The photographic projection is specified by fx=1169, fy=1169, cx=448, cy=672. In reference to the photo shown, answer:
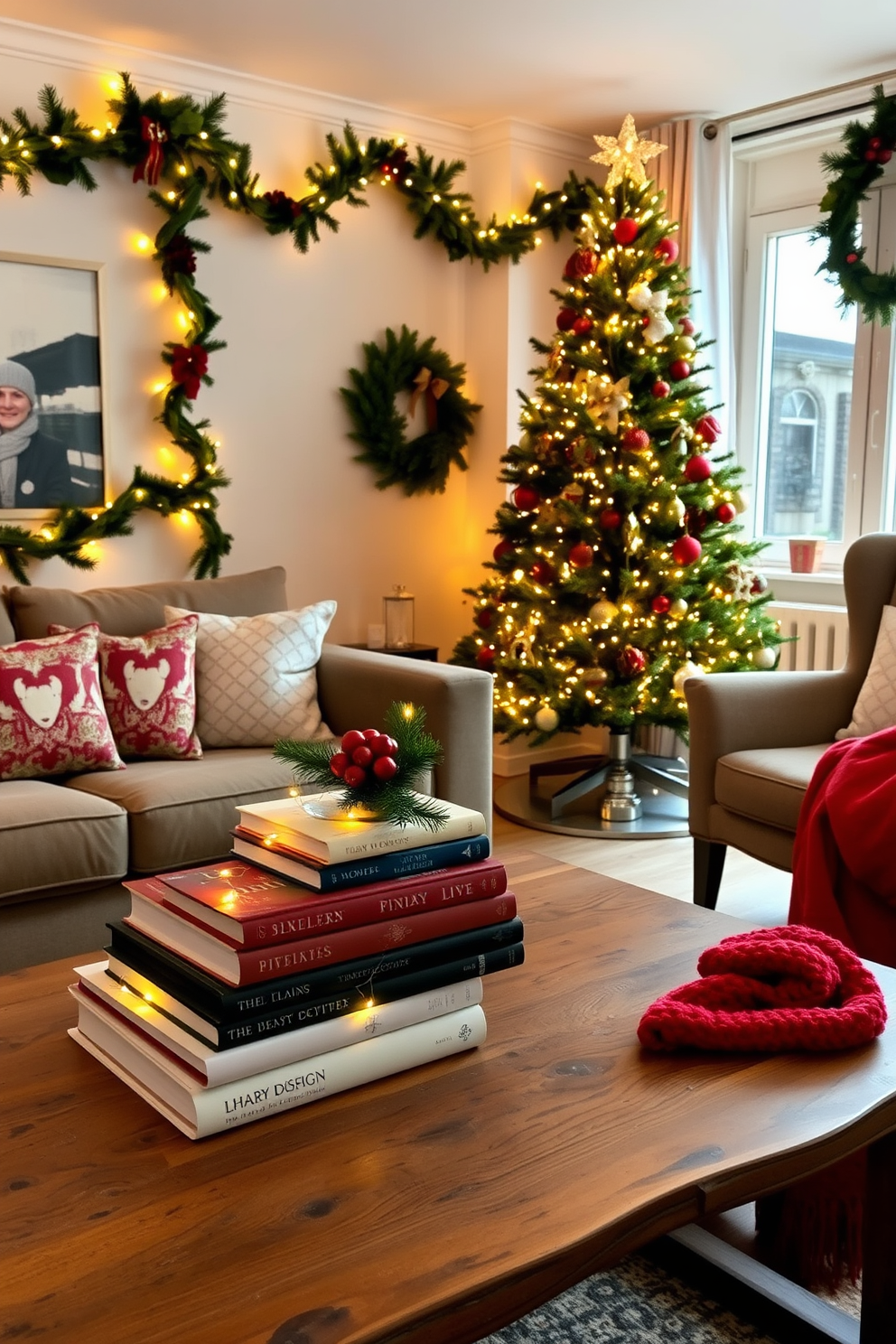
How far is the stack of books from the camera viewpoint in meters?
1.15

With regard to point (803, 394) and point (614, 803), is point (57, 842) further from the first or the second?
point (803, 394)

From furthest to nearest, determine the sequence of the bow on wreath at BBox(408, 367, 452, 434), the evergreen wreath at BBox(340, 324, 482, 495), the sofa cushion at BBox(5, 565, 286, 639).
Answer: the bow on wreath at BBox(408, 367, 452, 434) → the evergreen wreath at BBox(340, 324, 482, 495) → the sofa cushion at BBox(5, 565, 286, 639)

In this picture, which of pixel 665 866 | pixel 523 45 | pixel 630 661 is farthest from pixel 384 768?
pixel 523 45

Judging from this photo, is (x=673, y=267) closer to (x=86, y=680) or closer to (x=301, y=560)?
(x=301, y=560)

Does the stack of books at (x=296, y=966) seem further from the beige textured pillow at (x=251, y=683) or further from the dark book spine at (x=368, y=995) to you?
the beige textured pillow at (x=251, y=683)

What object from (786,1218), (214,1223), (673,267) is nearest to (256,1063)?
(214,1223)

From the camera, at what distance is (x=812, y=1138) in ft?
3.66

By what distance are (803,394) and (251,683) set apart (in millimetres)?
2699

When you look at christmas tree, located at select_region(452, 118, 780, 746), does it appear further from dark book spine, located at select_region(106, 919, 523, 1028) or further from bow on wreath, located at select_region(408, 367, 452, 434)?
dark book spine, located at select_region(106, 919, 523, 1028)

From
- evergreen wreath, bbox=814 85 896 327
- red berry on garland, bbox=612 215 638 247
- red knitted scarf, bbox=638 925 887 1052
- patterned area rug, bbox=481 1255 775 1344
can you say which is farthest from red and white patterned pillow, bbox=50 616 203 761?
evergreen wreath, bbox=814 85 896 327

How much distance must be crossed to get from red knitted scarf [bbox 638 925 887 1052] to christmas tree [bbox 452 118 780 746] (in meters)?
2.52

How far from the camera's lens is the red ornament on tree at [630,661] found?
12.8 ft

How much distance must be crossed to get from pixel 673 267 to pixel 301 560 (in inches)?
68.8

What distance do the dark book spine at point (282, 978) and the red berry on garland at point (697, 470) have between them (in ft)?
9.36
